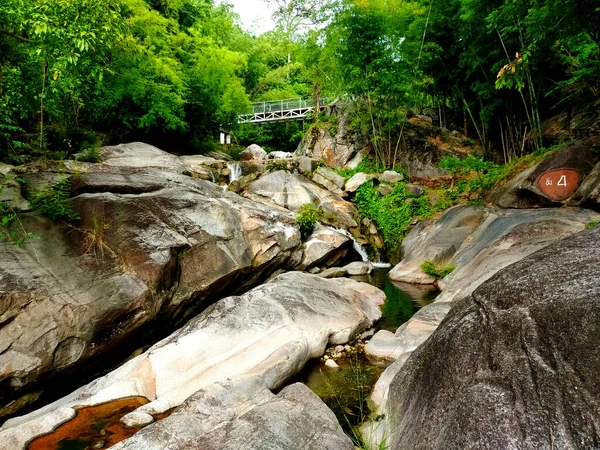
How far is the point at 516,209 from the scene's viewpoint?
28.8 feet

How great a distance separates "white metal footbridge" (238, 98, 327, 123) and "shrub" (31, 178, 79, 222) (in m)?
21.4

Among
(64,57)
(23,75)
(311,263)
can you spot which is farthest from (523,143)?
(23,75)

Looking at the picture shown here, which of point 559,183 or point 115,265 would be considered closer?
point 115,265

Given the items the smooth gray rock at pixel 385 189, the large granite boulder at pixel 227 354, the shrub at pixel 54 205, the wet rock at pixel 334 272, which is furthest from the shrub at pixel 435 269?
the shrub at pixel 54 205

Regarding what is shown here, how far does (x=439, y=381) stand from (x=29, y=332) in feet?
15.9

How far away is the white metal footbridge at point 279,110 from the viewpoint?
26.5 metres

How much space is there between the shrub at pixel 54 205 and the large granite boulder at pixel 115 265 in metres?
0.12

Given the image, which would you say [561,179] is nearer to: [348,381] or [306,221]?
[306,221]

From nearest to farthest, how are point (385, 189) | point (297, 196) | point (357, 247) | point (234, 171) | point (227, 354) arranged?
point (227, 354) < point (357, 247) < point (297, 196) < point (385, 189) < point (234, 171)

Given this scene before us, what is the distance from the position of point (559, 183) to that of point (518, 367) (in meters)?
7.81

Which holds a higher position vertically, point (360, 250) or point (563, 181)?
point (563, 181)

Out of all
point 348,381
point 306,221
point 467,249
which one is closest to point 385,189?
point 306,221

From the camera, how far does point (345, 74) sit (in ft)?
47.7

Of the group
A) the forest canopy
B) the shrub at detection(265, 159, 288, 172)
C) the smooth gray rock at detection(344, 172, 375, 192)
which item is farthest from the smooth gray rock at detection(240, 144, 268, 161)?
the smooth gray rock at detection(344, 172, 375, 192)
